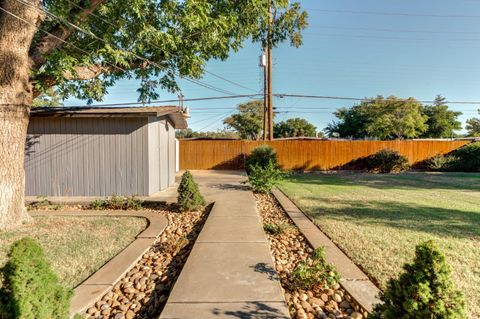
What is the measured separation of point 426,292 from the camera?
58.7 inches

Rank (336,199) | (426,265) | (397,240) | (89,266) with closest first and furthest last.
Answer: (426,265), (89,266), (397,240), (336,199)

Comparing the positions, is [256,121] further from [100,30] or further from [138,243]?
[138,243]

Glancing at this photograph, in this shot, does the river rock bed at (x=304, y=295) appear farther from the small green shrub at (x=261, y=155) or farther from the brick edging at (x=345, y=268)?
the small green shrub at (x=261, y=155)

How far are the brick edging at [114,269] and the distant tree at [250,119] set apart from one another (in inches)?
1318

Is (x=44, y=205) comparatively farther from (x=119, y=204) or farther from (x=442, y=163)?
(x=442, y=163)

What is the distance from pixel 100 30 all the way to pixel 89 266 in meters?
5.76

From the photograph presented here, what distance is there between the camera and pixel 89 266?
10.8 ft

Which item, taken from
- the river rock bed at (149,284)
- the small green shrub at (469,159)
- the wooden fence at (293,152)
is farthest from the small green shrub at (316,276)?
the small green shrub at (469,159)

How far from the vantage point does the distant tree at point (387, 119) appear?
98.8ft

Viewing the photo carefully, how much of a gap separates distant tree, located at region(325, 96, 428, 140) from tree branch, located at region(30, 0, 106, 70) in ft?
88.5

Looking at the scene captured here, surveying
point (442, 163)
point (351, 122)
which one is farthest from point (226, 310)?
point (351, 122)

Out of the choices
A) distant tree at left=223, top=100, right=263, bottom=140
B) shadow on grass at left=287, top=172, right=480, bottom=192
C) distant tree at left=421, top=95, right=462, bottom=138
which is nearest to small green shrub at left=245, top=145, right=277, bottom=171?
shadow on grass at left=287, top=172, right=480, bottom=192

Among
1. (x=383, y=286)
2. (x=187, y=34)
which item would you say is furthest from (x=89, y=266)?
(x=187, y=34)

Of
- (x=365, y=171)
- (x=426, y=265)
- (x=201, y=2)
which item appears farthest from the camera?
(x=365, y=171)
